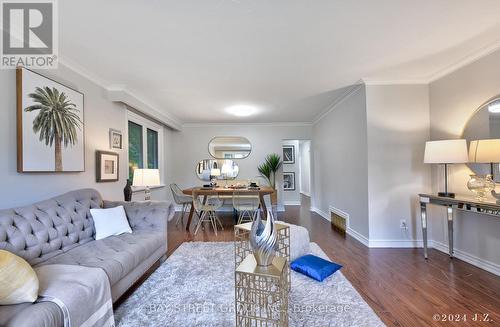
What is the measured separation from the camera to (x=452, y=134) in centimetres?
297

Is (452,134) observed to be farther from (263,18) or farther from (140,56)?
(140,56)

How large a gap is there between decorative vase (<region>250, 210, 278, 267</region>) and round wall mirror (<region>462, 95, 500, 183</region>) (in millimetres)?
2658

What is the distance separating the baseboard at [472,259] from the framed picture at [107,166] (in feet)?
15.4

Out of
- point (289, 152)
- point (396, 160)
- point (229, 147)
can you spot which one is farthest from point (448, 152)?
point (289, 152)

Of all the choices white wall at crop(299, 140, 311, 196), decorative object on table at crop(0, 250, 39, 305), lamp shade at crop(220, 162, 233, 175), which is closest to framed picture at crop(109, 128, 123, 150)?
decorative object on table at crop(0, 250, 39, 305)

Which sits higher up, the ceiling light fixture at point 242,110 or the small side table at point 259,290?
the ceiling light fixture at point 242,110

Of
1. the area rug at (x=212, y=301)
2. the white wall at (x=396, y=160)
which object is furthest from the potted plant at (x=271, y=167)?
the area rug at (x=212, y=301)

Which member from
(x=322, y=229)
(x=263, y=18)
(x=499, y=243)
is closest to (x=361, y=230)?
(x=322, y=229)

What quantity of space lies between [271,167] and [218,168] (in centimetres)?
146

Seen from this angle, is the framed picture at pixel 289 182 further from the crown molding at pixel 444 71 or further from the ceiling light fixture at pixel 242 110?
the crown molding at pixel 444 71

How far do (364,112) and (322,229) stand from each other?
2208mm

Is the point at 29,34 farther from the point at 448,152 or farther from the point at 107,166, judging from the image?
the point at 448,152

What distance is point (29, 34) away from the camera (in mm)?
2186

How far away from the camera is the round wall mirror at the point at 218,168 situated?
6484mm
